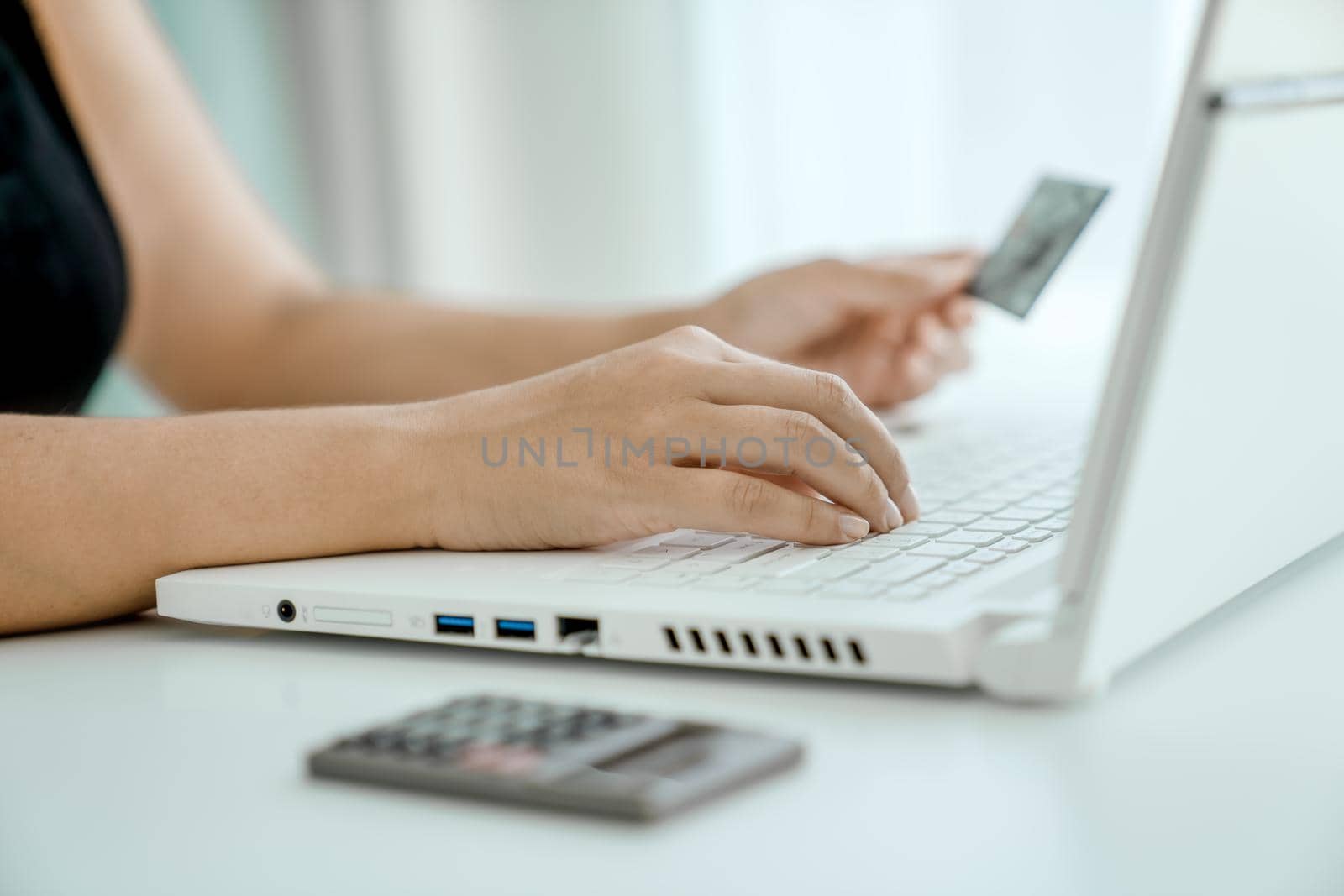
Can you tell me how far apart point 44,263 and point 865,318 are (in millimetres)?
718

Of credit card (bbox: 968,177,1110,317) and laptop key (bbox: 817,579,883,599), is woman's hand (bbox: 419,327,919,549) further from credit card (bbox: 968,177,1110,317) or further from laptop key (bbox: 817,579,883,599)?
credit card (bbox: 968,177,1110,317)

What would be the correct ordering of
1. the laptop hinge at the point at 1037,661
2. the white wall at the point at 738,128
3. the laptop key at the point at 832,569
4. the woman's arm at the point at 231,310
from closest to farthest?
the laptop hinge at the point at 1037,661 < the laptop key at the point at 832,569 < the woman's arm at the point at 231,310 < the white wall at the point at 738,128

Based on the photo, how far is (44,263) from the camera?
114 cm

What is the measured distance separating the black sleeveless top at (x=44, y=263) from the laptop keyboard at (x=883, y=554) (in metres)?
0.68

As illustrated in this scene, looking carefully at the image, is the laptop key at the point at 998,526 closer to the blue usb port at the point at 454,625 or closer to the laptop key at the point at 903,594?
the laptop key at the point at 903,594

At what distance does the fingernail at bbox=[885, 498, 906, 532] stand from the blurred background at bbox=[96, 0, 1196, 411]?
138 centimetres

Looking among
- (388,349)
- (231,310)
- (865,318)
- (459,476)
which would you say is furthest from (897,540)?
(231,310)

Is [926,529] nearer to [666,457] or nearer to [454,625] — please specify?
[666,457]

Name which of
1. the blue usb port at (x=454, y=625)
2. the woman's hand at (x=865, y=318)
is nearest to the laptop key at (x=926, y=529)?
the blue usb port at (x=454, y=625)

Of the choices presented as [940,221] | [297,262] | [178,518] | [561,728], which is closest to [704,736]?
[561,728]

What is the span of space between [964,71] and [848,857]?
242cm

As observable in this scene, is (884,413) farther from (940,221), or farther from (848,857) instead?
(940,221)

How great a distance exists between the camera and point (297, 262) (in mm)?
1545

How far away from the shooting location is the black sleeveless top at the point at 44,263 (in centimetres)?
112
